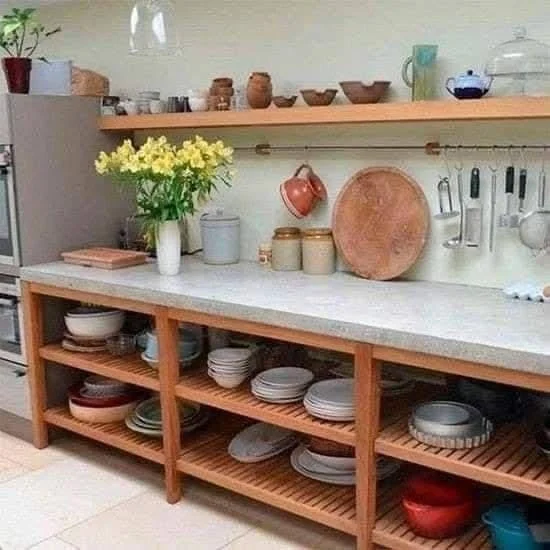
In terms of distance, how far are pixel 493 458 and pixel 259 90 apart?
5.16 ft

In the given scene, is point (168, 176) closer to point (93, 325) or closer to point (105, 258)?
point (105, 258)

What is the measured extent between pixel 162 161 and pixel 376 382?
3.75ft

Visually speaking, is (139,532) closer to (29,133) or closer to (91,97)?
(29,133)

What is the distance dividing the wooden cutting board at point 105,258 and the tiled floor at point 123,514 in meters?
0.81

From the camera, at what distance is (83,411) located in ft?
10.1

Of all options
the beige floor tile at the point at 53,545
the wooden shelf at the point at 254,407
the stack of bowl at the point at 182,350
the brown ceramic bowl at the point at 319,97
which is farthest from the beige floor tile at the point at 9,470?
the brown ceramic bowl at the point at 319,97

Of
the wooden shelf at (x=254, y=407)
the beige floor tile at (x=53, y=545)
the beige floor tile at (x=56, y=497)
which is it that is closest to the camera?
the wooden shelf at (x=254, y=407)

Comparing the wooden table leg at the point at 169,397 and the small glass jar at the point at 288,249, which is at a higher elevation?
the small glass jar at the point at 288,249

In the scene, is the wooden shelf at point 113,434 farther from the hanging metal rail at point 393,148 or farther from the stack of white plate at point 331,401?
the hanging metal rail at point 393,148

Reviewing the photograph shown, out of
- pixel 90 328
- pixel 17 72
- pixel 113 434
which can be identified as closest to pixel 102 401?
pixel 113 434

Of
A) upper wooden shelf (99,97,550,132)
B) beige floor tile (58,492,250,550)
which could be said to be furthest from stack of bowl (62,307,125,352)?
upper wooden shelf (99,97,550,132)

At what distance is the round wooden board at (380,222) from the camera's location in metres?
2.62

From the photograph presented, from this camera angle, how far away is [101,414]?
306 centimetres

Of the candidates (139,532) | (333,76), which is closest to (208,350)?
(139,532)
